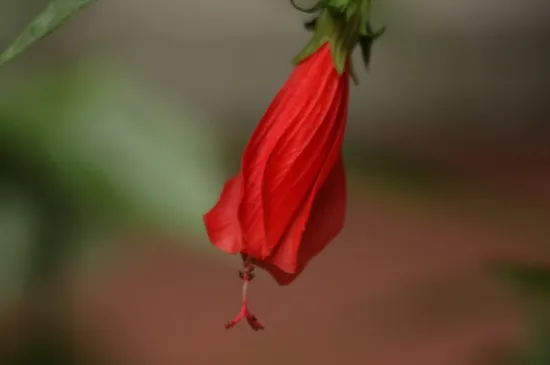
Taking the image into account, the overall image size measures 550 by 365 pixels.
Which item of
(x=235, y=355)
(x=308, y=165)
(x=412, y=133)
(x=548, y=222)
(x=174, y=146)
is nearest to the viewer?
(x=308, y=165)

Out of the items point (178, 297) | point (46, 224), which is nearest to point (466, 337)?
point (178, 297)

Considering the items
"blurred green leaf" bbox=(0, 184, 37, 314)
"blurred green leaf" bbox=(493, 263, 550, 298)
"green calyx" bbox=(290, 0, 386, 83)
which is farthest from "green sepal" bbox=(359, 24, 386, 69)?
"blurred green leaf" bbox=(0, 184, 37, 314)

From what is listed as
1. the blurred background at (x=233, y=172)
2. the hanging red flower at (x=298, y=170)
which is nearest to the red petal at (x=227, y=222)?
the hanging red flower at (x=298, y=170)

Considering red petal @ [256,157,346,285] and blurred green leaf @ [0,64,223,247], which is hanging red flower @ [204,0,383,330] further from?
blurred green leaf @ [0,64,223,247]

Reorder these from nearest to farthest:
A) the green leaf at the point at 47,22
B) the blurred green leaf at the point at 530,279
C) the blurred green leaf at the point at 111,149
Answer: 1. the green leaf at the point at 47,22
2. the blurred green leaf at the point at 530,279
3. the blurred green leaf at the point at 111,149

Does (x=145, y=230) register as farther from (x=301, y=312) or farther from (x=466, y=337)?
(x=466, y=337)

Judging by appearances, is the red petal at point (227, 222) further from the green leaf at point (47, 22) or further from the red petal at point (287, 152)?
the green leaf at point (47, 22)
